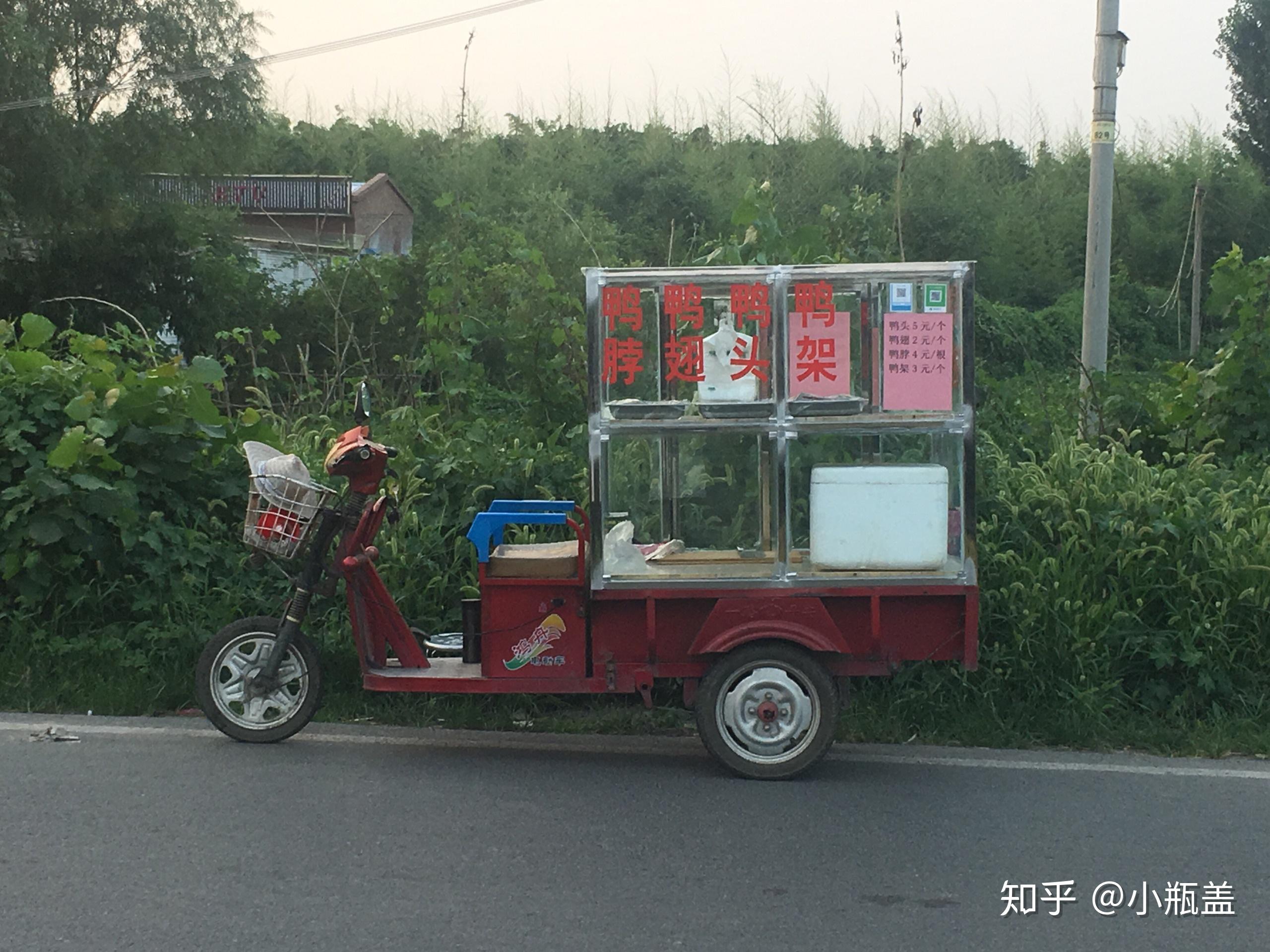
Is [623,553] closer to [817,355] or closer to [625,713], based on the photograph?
[625,713]

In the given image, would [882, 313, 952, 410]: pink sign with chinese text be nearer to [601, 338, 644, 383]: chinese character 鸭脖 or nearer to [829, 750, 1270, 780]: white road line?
[601, 338, 644, 383]: chinese character 鸭脖

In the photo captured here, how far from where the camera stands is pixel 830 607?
5.31 m

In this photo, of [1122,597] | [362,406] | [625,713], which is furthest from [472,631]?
[1122,597]

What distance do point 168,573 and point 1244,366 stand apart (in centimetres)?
617

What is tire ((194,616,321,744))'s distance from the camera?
551 centimetres

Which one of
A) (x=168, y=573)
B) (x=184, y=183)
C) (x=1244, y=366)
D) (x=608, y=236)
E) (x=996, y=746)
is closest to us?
(x=996, y=746)

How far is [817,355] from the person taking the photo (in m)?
5.34

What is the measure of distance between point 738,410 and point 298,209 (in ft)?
68.0

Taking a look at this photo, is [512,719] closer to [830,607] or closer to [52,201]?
[830,607]

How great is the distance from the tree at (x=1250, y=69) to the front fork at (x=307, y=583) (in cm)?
3682

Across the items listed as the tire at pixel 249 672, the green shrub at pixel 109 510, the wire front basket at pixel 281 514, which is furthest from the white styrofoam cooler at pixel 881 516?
the green shrub at pixel 109 510

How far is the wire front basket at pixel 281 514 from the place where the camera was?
5.35 metres

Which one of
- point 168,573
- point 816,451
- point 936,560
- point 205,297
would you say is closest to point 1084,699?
point 936,560

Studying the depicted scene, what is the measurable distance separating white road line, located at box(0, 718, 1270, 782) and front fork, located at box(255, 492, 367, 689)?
1.21 feet
